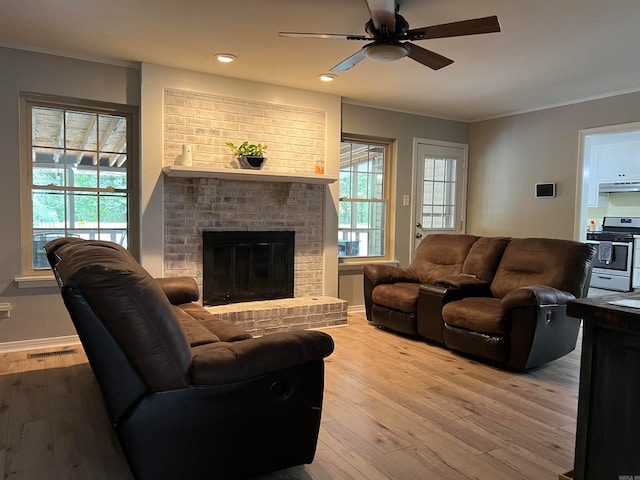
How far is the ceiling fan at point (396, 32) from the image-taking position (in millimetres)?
2502

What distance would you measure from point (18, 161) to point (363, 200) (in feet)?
11.9

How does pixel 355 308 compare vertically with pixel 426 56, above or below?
below

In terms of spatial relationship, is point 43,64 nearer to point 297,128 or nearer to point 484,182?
point 297,128

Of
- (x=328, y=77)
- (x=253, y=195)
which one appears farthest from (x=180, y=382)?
(x=328, y=77)

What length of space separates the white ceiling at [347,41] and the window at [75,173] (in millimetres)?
525

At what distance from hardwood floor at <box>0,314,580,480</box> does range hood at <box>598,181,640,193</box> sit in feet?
15.7

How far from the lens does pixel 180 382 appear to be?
5.55 feet

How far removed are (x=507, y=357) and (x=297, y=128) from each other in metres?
3.10

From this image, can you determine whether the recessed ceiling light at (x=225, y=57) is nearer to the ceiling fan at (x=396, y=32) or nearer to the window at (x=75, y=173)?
the window at (x=75, y=173)

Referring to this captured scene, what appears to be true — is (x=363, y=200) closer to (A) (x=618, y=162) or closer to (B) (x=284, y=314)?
(B) (x=284, y=314)

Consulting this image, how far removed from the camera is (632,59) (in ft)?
12.4

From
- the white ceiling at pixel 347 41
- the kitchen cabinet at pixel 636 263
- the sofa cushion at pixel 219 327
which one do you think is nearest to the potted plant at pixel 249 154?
the white ceiling at pixel 347 41

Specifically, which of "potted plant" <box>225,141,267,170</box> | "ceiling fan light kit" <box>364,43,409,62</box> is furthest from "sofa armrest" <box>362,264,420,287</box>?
"ceiling fan light kit" <box>364,43,409,62</box>

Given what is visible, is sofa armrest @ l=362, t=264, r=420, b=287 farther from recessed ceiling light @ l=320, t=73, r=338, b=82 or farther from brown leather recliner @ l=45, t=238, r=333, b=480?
brown leather recliner @ l=45, t=238, r=333, b=480
